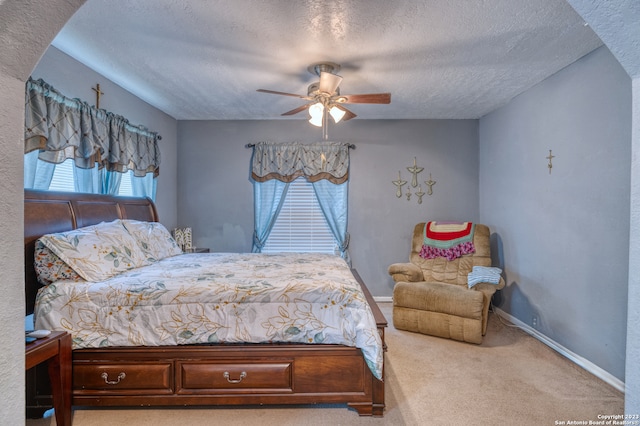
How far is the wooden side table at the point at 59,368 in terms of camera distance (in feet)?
5.82

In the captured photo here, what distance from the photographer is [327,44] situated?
248 centimetres

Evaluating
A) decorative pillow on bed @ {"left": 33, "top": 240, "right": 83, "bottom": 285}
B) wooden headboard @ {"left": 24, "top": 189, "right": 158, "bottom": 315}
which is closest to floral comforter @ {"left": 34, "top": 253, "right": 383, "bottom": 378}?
decorative pillow on bed @ {"left": 33, "top": 240, "right": 83, "bottom": 285}

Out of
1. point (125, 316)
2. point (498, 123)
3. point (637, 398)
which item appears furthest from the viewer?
point (498, 123)

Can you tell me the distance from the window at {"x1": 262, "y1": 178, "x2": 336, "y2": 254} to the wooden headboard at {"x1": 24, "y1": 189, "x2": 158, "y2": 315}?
1.89m

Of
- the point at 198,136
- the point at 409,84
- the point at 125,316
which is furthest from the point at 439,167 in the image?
the point at 125,316

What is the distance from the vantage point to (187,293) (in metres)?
2.05

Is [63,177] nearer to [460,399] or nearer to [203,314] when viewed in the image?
[203,314]

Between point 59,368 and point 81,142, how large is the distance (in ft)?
6.02

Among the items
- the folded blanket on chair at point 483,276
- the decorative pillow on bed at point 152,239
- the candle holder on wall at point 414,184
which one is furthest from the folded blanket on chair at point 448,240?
the decorative pillow on bed at point 152,239

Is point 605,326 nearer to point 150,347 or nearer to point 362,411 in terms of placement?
point 362,411

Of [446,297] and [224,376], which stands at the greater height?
[446,297]

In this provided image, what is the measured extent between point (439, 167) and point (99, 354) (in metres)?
4.25

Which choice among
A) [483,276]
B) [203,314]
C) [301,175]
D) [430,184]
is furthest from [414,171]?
[203,314]

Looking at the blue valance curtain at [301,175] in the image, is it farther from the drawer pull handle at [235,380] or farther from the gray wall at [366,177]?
the drawer pull handle at [235,380]
